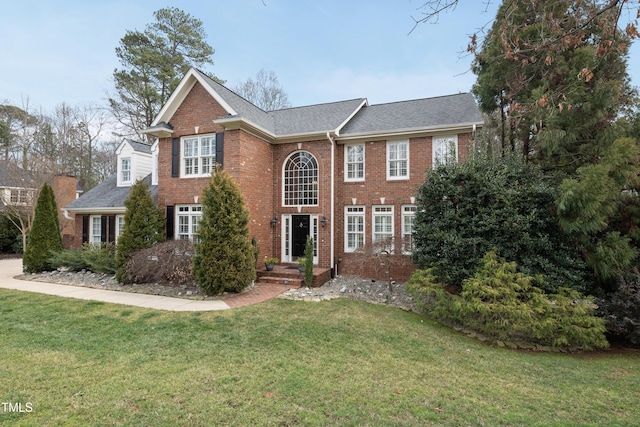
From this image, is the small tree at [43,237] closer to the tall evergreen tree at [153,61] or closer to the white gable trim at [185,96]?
the white gable trim at [185,96]

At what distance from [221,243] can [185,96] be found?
6677 mm

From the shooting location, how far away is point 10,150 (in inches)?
954

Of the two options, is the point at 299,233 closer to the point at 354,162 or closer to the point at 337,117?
the point at 354,162

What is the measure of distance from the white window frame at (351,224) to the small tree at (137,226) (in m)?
7.24

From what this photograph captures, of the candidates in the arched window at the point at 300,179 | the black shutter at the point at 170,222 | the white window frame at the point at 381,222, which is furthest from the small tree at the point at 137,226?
the white window frame at the point at 381,222

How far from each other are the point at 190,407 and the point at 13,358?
3.61 metres

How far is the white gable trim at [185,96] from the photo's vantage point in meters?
11.2

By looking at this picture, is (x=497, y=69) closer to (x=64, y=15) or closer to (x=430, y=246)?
(x=430, y=246)

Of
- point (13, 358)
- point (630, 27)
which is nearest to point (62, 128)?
point (13, 358)

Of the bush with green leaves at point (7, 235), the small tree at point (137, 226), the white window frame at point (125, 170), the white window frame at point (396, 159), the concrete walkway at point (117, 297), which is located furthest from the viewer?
the bush with green leaves at point (7, 235)

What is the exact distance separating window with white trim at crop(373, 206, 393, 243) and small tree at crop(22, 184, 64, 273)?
44.4ft

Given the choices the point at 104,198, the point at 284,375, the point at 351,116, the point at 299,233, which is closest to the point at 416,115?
the point at 351,116

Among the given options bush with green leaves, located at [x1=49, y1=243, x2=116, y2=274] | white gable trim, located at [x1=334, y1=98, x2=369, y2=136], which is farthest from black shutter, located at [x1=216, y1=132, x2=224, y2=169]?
bush with green leaves, located at [x1=49, y1=243, x2=116, y2=274]

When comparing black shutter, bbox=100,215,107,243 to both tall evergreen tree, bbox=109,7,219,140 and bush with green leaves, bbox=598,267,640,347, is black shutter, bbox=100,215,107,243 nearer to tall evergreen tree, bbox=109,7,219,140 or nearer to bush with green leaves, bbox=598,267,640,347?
tall evergreen tree, bbox=109,7,219,140
